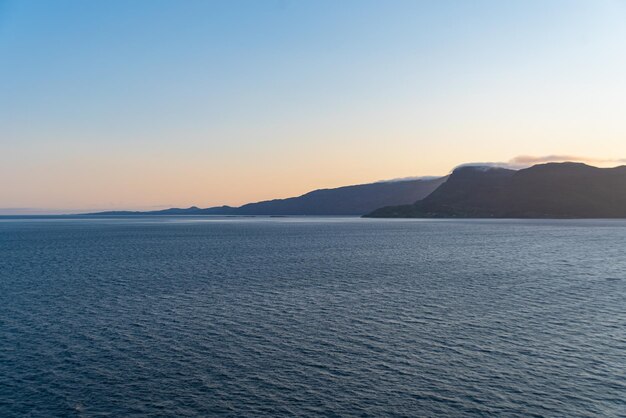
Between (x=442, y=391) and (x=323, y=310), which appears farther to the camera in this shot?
(x=323, y=310)

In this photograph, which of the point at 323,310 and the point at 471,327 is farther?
the point at 323,310

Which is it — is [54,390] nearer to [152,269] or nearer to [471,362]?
[471,362]

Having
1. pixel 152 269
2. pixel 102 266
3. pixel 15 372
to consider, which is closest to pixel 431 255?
pixel 152 269

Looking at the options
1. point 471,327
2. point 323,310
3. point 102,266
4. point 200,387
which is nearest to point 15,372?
point 200,387

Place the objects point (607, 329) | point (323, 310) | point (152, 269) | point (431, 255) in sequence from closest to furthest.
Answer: point (607, 329) → point (323, 310) → point (152, 269) → point (431, 255)

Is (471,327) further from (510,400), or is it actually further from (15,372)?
(15,372)

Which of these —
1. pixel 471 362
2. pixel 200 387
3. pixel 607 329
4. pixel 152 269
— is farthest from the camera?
pixel 152 269
